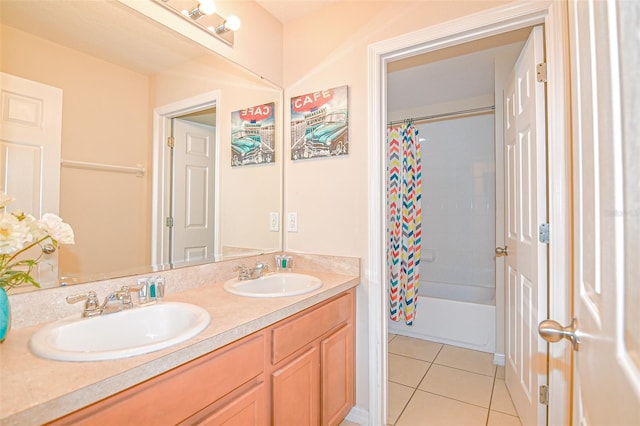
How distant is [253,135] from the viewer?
78.7 inches

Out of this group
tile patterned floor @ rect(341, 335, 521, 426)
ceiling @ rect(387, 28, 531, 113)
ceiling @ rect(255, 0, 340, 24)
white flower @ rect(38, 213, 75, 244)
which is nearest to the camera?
white flower @ rect(38, 213, 75, 244)

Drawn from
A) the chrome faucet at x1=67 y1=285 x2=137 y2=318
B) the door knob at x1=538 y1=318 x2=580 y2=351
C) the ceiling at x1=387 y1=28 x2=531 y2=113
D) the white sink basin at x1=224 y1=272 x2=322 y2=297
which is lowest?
the white sink basin at x1=224 y1=272 x2=322 y2=297

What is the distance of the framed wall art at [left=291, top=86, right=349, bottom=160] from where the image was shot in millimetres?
1798

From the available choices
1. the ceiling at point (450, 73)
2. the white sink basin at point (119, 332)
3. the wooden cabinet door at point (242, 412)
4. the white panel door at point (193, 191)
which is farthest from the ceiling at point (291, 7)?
the wooden cabinet door at point (242, 412)

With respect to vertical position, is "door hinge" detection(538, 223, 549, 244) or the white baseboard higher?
"door hinge" detection(538, 223, 549, 244)

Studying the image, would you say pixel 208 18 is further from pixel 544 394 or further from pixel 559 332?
pixel 544 394

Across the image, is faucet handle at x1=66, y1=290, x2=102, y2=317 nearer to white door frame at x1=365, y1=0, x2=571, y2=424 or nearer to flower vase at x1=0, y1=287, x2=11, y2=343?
flower vase at x1=0, y1=287, x2=11, y2=343

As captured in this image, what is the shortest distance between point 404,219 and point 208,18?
2017 millimetres

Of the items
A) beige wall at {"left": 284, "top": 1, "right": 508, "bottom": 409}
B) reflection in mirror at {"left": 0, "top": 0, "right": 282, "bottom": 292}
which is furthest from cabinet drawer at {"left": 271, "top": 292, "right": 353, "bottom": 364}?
reflection in mirror at {"left": 0, "top": 0, "right": 282, "bottom": 292}

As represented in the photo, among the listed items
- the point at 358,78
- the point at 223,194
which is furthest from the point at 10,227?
the point at 358,78

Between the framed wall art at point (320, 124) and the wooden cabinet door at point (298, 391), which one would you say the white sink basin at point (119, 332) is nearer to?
the wooden cabinet door at point (298, 391)

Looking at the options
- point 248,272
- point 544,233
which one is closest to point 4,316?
point 248,272

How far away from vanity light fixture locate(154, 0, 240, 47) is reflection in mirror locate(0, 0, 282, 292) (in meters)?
0.10

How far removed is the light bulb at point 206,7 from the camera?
4.86 ft
